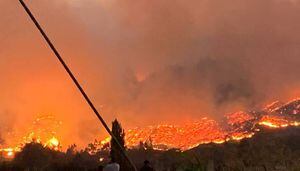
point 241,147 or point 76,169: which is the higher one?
point 241,147

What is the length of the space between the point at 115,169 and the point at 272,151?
85.7 m

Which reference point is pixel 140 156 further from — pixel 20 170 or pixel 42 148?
pixel 20 170

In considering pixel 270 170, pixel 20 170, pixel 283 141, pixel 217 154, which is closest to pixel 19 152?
pixel 20 170

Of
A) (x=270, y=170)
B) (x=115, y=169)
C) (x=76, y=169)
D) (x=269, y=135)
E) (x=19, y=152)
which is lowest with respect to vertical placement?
(x=115, y=169)

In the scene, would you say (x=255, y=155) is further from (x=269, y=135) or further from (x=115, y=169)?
(x=115, y=169)

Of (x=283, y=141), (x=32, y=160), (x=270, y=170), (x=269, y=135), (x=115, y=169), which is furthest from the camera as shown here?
(x=269, y=135)

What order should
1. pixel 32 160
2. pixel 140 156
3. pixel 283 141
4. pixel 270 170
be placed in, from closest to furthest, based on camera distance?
1. pixel 270 170
2. pixel 32 160
3. pixel 140 156
4. pixel 283 141

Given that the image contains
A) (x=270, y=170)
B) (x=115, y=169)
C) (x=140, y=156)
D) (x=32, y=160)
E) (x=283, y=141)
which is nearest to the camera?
(x=115, y=169)

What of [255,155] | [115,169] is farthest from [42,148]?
[115,169]

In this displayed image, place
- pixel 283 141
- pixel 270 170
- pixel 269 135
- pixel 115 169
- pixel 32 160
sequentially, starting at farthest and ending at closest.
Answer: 1. pixel 269 135
2. pixel 283 141
3. pixel 32 160
4. pixel 270 170
5. pixel 115 169

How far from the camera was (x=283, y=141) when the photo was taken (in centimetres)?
10894

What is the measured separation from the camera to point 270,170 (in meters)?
50.8

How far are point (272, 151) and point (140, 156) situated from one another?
25845 mm

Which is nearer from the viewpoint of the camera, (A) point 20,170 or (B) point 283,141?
(A) point 20,170
